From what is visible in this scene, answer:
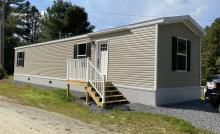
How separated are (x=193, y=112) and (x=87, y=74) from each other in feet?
16.1

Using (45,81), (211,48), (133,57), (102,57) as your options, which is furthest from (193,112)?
(211,48)

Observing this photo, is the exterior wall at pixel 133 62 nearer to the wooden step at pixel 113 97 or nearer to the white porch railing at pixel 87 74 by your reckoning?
the wooden step at pixel 113 97

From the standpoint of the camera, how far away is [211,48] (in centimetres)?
4341

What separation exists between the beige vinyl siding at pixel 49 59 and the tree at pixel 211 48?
925 inches

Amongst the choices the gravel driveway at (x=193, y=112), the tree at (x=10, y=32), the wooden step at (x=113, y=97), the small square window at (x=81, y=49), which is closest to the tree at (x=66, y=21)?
the tree at (x=10, y=32)

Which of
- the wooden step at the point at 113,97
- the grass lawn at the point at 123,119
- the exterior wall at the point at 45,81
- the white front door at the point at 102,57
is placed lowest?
the grass lawn at the point at 123,119

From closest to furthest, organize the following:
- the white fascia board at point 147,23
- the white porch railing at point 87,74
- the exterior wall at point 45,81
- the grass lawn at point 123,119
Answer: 1. the grass lawn at point 123,119
2. the white fascia board at point 147,23
3. the white porch railing at point 87,74
4. the exterior wall at point 45,81

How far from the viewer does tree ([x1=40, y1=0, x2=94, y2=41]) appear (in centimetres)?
4384

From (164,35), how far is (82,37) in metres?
5.89

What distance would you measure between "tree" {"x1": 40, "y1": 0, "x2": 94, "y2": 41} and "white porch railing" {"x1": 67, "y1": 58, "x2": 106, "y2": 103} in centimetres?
2727

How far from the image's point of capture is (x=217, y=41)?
143 ft

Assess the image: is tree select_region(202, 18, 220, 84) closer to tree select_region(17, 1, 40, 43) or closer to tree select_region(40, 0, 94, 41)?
tree select_region(40, 0, 94, 41)

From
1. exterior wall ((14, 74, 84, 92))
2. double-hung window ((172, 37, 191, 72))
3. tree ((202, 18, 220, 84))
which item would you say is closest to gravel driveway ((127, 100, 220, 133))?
double-hung window ((172, 37, 191, 72))

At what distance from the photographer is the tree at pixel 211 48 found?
42250 mm
